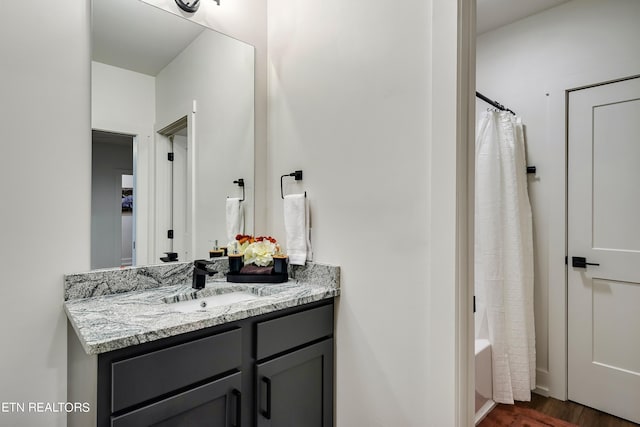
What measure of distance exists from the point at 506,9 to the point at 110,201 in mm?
2806

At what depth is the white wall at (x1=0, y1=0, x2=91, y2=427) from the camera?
4.00ft

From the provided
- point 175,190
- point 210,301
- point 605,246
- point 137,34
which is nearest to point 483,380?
point 605,246

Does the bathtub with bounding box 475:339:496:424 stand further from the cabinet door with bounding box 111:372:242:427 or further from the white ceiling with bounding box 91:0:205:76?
the white ceiling with bounding box 91:0:205:76

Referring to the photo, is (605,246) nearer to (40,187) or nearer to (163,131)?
(163,131)

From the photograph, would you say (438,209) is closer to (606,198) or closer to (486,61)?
(606,198)

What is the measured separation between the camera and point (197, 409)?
1148mm

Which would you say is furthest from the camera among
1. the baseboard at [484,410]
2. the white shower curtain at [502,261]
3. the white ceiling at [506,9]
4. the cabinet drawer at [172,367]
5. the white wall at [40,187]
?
the white ceiling at [506,9]

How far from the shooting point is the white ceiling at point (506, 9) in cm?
233

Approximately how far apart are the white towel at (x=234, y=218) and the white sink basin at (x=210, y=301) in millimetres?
384

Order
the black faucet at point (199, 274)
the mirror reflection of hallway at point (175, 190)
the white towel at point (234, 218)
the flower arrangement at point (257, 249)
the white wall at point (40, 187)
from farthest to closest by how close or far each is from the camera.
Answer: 1. the white towel at point (234, 218)
2. the flower arrangement at point (257, 249)
3. the mirror reflection of hallway at point (175, 190)
4. the black faucet at point (199, 274)
5. the white wall at point (40, 187)

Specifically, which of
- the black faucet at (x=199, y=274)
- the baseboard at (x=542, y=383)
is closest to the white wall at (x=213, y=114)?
the black faucet at (x=199, y=274)

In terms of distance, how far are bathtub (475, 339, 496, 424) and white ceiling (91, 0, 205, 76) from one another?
237cm

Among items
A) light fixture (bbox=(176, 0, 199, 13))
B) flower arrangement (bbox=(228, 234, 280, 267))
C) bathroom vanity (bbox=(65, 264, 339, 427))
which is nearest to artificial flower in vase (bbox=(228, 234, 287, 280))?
flower arrangement (bbox=(228, 234, 280, 267))

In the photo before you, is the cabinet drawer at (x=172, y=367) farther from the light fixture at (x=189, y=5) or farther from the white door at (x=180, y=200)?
the light fixture at (x=189, y=5)
